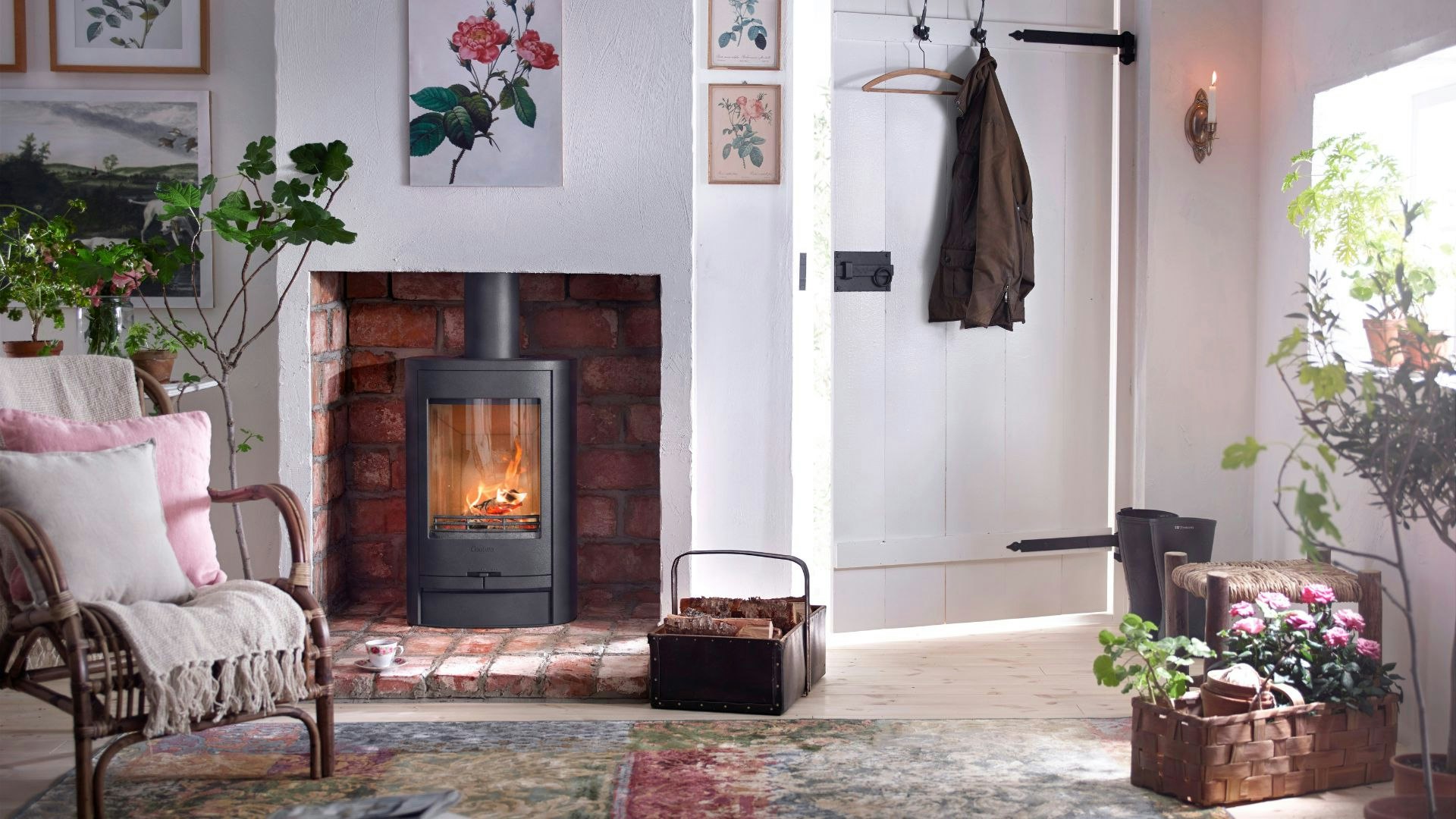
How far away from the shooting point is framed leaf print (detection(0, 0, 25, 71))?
3.69 meters

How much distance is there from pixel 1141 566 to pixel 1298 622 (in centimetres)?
93

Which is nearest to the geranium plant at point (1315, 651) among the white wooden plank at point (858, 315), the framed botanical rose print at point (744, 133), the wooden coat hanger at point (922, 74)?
the white wooden plank at point (858, 315)

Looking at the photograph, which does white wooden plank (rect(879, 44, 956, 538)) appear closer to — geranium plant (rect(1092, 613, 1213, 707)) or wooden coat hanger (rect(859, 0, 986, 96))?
wooden coat hanger (rect(859, 0, 986, 96))

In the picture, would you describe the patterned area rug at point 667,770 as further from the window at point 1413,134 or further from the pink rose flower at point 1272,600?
the window at point 1413,134

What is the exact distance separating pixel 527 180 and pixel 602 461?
89cm

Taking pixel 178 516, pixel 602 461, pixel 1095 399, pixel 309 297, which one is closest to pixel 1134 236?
pixel 1095 399

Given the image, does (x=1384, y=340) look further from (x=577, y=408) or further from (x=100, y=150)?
(x=100, y=150)

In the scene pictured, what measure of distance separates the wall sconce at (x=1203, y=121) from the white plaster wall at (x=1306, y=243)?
7 centimetres

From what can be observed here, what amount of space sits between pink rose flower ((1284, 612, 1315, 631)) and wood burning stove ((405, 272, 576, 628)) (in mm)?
1829

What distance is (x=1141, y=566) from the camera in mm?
3697

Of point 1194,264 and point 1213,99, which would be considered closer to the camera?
point 1213,99

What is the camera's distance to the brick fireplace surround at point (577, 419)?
12.6 ft

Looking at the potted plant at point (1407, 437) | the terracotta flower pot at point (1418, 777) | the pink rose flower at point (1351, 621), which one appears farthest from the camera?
the pink rose flower at point (1351, 621)

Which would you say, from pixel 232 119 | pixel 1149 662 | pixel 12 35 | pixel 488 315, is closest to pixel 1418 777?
pixel 1149 662
